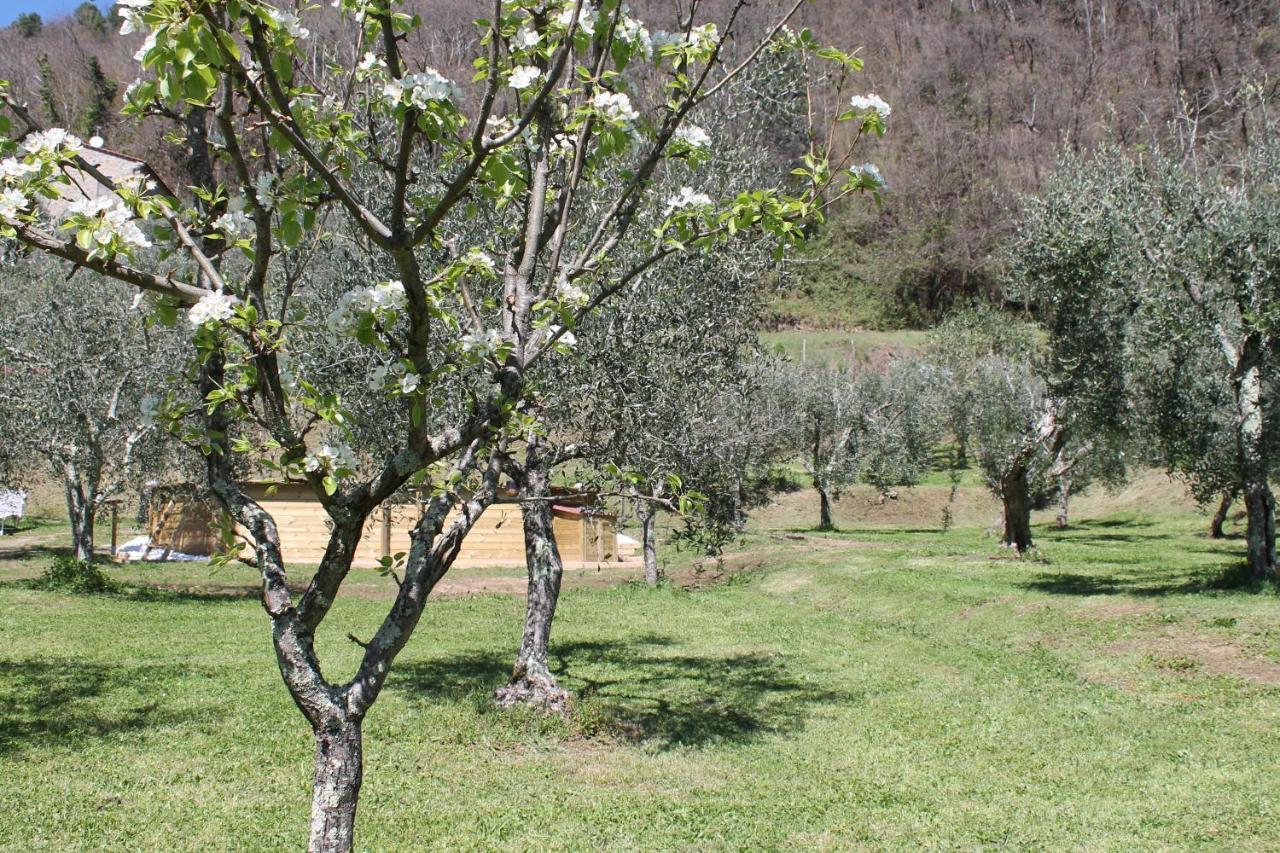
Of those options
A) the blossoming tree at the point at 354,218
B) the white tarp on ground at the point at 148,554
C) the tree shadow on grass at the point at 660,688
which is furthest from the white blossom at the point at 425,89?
the white tarp on ground at the point at 148,554

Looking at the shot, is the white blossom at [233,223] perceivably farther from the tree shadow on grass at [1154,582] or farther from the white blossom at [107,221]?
the tree shadow on grass at [1154,582]

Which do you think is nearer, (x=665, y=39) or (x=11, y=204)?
(x=11, y=204)

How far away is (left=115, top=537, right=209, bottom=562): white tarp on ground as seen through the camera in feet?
98.6

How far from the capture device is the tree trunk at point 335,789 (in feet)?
14.3

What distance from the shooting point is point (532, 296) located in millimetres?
5508

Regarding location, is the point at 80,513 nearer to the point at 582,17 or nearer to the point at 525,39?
the point at 525,39

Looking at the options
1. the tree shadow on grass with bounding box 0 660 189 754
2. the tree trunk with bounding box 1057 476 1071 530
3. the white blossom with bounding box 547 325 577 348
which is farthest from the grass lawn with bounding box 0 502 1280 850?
the tree trunk with bounding box 1057 476 1071 530

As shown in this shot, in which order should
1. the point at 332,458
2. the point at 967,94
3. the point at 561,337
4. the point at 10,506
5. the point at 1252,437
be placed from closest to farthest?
the point at 332,458
the point at 561,337
the point at 1252,437
the point at 10,506
the point at 967,94

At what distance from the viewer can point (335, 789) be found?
438 cm

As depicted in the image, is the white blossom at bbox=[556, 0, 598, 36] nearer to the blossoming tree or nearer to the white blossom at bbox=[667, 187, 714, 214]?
the blossoming tree

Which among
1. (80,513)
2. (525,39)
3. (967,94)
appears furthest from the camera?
(967,94)

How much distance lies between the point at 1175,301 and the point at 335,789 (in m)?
15.3

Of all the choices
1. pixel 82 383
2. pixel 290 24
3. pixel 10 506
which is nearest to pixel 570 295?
pixel 290 24

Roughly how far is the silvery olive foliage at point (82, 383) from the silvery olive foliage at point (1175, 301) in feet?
54.1
